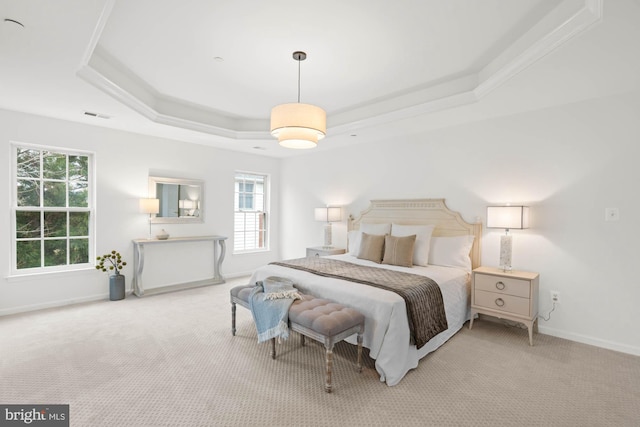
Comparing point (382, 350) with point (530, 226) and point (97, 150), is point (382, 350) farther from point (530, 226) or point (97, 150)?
point (97, 150)

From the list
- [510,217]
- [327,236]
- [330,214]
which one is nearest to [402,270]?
[510,217]

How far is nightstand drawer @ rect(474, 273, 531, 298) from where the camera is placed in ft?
10.0

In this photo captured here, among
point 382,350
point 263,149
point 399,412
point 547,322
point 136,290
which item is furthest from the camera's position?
point 263,149

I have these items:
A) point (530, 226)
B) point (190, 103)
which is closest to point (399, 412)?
point (530, 226)

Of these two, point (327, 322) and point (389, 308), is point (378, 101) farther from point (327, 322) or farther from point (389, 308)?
point (327, 322)

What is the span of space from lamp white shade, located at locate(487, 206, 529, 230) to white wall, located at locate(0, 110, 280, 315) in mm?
4358

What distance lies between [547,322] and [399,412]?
92.7 inches

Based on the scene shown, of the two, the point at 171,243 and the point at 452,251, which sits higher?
the point at 452,251

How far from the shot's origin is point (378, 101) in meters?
3.93

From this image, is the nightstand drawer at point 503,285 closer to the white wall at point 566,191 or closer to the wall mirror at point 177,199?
the white wall at point 566,191

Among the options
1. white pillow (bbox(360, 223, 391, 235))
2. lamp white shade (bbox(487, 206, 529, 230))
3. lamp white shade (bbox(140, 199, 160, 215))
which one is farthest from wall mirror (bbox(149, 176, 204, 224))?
lamp white shade (bbox(487, 206, 529, 230))

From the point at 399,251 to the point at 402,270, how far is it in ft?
1.00

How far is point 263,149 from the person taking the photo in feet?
18.4

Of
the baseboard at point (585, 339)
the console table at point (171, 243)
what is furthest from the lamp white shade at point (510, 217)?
the console table at point (171, 243)
